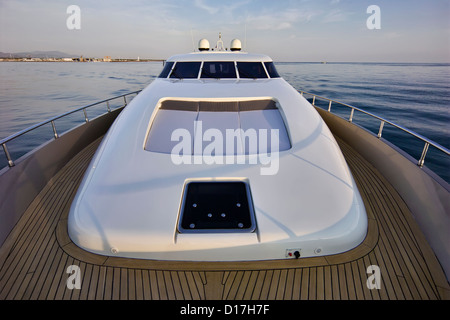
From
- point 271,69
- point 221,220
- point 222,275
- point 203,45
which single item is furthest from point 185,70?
point 222,275

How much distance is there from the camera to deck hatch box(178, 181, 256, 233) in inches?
94.3

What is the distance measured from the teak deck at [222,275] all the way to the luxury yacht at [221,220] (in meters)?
0.01

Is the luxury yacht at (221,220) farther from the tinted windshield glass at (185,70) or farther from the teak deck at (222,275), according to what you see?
the tinted windshield glass at (185,70)

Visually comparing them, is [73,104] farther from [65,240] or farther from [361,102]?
[361,102]

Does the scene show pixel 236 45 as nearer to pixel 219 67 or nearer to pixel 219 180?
pixel 219 67

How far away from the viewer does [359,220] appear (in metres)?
2.41

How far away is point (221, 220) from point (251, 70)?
4204mm

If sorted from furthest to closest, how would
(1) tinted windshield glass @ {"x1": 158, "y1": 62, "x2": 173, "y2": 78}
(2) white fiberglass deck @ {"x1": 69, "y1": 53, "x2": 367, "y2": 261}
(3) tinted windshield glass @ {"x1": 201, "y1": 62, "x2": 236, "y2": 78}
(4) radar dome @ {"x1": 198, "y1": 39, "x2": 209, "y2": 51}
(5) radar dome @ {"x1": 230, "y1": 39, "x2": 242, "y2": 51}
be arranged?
1. (5) radar dome @ {"x1": 230, "y1": 39, "x2": 242, "y2": 51}
2. (4) radar dome @ {"x1": 198, "y1": 39, "x2": 209, "y2": 51}
3. (1) tinted windshield glass @ {"x1": 158, "y1": 62, "x2": 173, "y2": 78}
4. (3) tinted windshield glass @ {"x1": 201, "y1": 62, "x2": 236, "y2": 78}
5. (2) white fiberglass deck @ {"x1": 69, "y1": 53, "x2": 367, "y2": 261}

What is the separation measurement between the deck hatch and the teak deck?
0.37m

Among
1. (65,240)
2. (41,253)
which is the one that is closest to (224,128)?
(65,240)

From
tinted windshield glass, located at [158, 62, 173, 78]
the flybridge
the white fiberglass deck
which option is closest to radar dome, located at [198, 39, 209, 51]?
the flybridge

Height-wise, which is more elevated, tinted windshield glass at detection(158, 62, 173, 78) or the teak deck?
tinted windshield glass at detection(158, 62, 173, 78)

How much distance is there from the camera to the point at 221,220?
8.13 feet

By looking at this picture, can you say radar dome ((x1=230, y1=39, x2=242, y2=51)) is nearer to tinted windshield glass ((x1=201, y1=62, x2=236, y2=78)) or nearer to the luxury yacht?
tinted windshield glass ((x1=201, y1=62, x2=236, y2=78))
